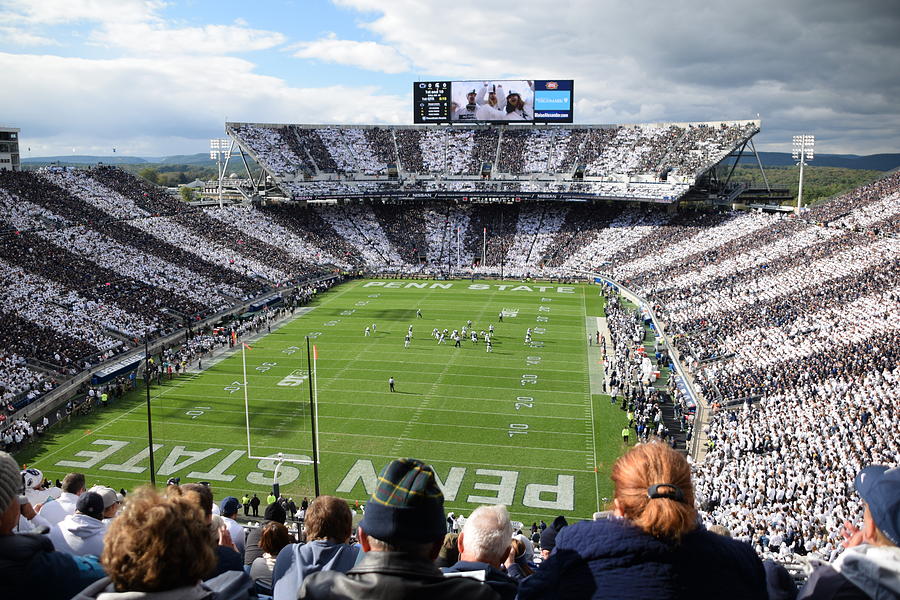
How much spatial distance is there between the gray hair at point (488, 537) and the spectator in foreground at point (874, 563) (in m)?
1.52

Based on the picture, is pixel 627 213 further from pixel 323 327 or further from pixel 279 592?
pixel 279 592

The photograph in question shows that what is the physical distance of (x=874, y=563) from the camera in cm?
264

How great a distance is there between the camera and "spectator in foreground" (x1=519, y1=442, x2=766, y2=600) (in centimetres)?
249

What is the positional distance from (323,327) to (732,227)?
31.3 meters

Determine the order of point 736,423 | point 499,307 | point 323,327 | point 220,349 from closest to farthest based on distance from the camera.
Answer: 1. point 736,423
2. point 220,349
3. point 323,327
4. point 499,307

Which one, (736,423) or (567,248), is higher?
(567,248)

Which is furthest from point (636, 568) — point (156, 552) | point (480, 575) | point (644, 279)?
point (644, 279)

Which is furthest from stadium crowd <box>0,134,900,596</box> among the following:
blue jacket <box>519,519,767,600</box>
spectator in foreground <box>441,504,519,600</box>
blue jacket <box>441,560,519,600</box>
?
blue jacket <box>519,519,767,600</box>

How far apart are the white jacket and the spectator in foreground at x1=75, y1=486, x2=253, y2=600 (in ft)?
7.58

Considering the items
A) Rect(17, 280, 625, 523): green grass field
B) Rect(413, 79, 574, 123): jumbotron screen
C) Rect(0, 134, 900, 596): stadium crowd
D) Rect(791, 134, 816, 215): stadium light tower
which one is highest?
Rect(413, 79, 574, 123): jumbotron screen

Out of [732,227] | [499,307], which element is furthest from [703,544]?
[732,227]

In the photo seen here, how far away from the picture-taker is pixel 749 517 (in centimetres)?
1517

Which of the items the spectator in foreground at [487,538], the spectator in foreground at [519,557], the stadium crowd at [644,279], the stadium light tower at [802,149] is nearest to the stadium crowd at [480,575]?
the spectator in foreground at [487,538]

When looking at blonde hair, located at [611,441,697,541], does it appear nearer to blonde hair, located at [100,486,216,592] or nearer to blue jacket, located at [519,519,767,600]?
blue jacket, located at [519,519,767,600]
